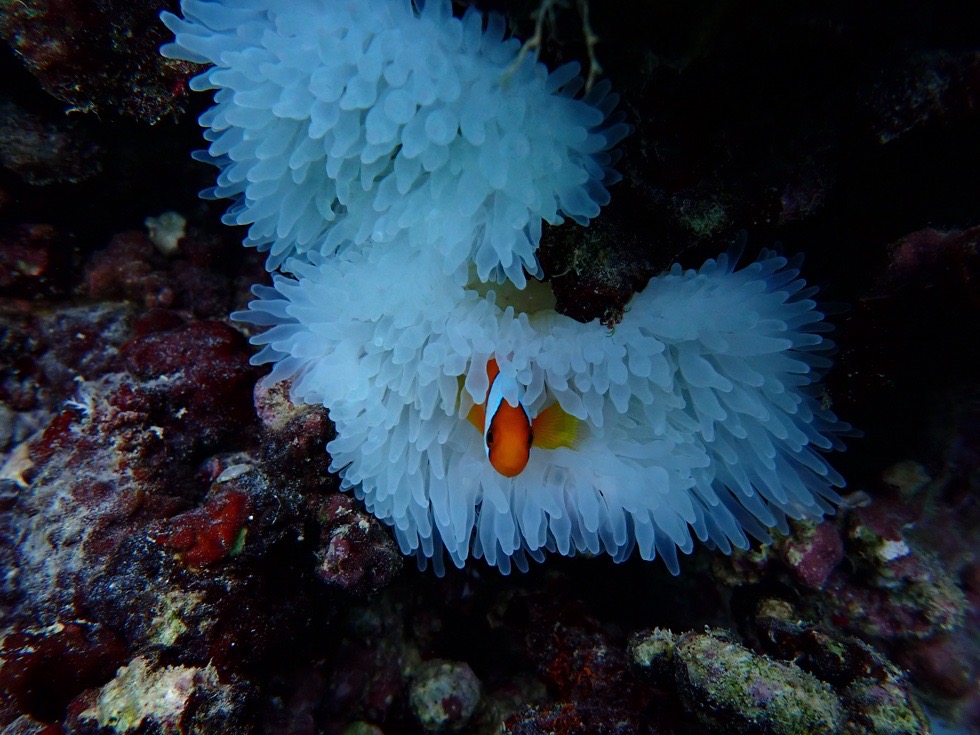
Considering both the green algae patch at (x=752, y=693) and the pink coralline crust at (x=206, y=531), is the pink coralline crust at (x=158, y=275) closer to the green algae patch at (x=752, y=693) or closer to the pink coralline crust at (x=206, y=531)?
the pink coralline crust at (x=206, y=531)

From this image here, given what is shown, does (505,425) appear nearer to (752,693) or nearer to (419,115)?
(419,115)

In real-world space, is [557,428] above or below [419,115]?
below

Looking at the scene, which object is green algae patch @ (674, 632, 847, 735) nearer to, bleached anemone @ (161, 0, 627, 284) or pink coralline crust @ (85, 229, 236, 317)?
bleached anemone @ (161, 0, 627, 284)

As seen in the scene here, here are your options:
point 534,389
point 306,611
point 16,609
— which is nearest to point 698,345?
point 534,389

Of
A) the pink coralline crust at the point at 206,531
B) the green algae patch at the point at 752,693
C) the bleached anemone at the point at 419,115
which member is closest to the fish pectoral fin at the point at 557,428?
the bleached anemone at the point at 419,115

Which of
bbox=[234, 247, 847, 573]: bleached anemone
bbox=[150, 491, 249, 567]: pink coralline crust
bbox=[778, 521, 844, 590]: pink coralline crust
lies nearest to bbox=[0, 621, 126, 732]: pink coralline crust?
bbox=[150, 491, 249, 567]: pink coralline crust

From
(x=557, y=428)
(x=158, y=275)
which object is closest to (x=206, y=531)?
(x=557, y=428)

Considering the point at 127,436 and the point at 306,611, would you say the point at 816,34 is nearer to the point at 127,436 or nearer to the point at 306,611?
the point at 306,611
